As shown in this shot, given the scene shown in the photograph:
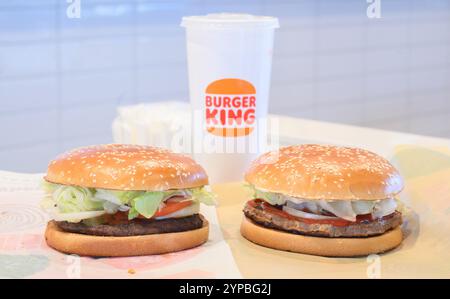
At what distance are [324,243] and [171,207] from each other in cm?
33

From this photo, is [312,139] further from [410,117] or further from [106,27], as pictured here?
[410,117]

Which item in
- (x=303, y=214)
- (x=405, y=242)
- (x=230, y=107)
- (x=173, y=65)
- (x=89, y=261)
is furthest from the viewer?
(x=173, y=65)

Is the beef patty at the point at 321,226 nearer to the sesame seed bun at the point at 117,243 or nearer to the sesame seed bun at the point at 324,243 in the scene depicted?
the sesame seed bun at the point at 324,243

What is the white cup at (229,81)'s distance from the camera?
2.14m

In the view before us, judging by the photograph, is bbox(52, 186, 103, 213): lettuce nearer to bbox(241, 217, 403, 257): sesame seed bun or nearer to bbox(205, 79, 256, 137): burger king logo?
bbox(241, 217, 403, 257): sesame seed bun

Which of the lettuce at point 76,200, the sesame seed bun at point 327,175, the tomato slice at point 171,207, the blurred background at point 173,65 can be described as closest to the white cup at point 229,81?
the sesame seed bun at point 327,175

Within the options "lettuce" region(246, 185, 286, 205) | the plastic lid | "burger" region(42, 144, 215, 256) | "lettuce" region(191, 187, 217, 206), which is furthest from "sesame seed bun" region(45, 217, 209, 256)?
the plastic lid

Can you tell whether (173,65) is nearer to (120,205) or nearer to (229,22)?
(229,22)

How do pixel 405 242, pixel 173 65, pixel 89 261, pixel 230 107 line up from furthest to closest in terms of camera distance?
pixel 173 65 → pixel 230 107 → pixel 405 242 → pixel 89 261

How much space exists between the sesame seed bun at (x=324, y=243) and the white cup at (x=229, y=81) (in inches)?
16.9

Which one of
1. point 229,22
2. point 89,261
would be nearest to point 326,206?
point 89,261

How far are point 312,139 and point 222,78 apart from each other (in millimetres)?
427

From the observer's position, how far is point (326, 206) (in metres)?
1.75
